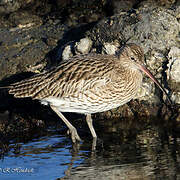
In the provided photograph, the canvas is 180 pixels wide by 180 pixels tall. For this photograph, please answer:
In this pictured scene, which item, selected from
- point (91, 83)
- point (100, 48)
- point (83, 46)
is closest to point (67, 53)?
point (83, 46)

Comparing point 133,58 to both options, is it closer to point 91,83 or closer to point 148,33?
point 91,83

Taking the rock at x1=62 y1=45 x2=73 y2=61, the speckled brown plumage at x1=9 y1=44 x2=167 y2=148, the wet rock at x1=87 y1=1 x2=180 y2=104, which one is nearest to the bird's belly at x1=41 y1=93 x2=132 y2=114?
the speckled brown plumage at x1=9 y1=44 x2=167 y2=148

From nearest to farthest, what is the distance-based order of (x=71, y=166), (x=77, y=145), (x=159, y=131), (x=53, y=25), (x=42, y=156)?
(x=71, y=166) → (x=42, y=156) → (x=77, y=145) → (x=159, y=131) → (x=53, y=25)

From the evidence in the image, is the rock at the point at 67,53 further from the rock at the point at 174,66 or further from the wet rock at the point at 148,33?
the rock at the point at 174,66

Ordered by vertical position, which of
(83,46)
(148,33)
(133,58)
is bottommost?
(133,58)

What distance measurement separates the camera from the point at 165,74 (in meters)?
11.4

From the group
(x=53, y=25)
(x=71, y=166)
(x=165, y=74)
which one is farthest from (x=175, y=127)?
(x=53, y=25)

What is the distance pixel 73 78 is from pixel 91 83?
49cm

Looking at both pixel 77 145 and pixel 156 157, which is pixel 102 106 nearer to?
pixel 77 145

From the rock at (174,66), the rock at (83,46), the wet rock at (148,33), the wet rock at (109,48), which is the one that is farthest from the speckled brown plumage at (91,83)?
the rock at (83,46)

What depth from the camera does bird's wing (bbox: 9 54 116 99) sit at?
9750 mm

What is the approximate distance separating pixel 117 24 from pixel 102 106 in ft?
12.1

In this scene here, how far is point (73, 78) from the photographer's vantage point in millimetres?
9914

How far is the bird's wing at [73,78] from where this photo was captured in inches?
384
